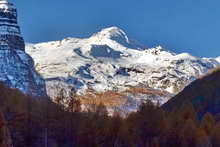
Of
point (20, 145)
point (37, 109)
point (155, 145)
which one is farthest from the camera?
point (37, 109)

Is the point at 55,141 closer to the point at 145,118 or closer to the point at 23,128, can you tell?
the point at 23,128

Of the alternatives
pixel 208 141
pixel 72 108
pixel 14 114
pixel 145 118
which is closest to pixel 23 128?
pixel 14 114

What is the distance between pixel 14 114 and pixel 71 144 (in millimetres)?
13952

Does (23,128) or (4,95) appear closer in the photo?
(23,128)

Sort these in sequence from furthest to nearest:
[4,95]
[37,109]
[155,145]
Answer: [4,95], [37,109], [155,145]

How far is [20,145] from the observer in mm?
133625

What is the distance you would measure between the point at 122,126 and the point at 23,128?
2262 centimetres

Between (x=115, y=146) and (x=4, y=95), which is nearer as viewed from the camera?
(x=115, y=146)

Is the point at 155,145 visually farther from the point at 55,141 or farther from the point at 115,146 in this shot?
the point at 55,141

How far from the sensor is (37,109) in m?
155

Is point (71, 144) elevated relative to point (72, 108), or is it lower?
lower

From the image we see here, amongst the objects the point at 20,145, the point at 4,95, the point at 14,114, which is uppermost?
the point at 4,95

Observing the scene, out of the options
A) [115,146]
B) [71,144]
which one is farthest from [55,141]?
[115,146]

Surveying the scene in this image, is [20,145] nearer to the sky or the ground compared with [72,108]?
nearer to the ground
